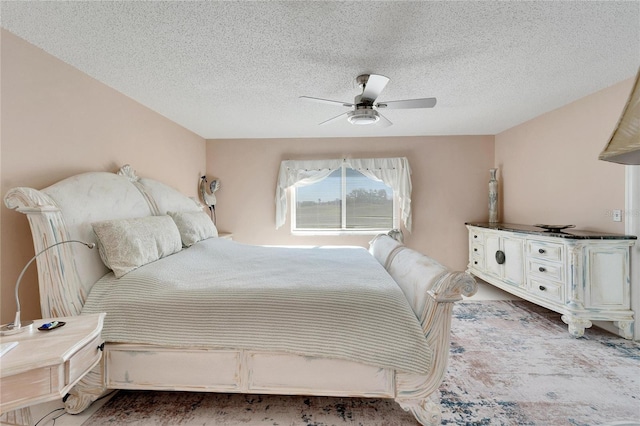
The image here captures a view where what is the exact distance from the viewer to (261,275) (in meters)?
1.94

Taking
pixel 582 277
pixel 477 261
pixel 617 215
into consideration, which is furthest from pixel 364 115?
pixel 477 261

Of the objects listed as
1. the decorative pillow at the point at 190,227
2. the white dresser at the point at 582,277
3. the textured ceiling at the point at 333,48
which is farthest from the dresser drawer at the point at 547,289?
the decorative pillow at the point at 190,227

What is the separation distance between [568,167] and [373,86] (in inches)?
106

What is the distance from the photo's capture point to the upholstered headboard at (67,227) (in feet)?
5.25

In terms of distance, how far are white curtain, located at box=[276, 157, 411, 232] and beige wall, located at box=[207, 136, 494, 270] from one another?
0.14 m

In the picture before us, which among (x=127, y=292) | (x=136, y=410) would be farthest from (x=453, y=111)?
(x=136, y=410)

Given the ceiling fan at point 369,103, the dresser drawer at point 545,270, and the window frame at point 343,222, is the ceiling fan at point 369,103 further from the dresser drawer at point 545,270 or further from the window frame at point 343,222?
the window frame at point 343,222

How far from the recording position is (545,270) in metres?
2.94

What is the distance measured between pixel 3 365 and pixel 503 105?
14.1ft

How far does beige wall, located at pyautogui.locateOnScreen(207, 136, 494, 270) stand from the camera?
15.0 ft

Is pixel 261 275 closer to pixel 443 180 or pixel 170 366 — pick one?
pixel 170 366

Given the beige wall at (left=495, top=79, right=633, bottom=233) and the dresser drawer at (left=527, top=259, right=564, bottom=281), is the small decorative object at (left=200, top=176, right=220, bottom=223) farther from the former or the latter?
the beige wall at (left=495, top=79, right=633, bottom=233)

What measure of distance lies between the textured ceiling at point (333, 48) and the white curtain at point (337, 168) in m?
1.46

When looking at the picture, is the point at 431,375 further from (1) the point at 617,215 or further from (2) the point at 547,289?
(1) the point at 617,215
